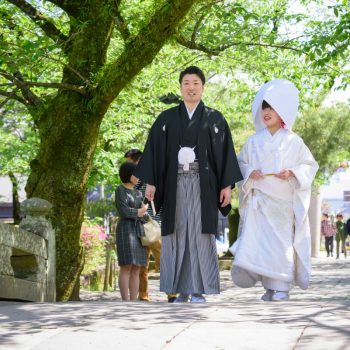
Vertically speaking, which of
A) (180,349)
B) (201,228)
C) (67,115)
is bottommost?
(180,349)

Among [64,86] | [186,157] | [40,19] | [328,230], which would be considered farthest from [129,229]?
[328,230]

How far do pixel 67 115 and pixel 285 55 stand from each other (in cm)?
700

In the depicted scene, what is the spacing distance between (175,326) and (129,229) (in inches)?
179

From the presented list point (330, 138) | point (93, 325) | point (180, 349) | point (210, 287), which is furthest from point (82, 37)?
point (330, 138)

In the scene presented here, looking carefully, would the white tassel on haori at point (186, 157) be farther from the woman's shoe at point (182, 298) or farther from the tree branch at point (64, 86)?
the tree branch at point (64, 86)

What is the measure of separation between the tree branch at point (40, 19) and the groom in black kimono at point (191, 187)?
10.2 ft

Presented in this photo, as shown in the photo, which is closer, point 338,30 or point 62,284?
point 62,284

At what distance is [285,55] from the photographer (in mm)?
15977

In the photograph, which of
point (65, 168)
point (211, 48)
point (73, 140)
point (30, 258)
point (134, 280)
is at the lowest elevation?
point (134, 280)

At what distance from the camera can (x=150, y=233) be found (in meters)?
9.80

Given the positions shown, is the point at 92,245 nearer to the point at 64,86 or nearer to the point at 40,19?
the point at 40,19

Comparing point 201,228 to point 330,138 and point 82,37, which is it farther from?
point 330,138

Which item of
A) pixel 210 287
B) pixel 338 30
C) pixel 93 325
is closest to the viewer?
pixel 93 325

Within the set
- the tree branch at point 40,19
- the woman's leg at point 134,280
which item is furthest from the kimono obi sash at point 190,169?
the tree branch at point 40,19
